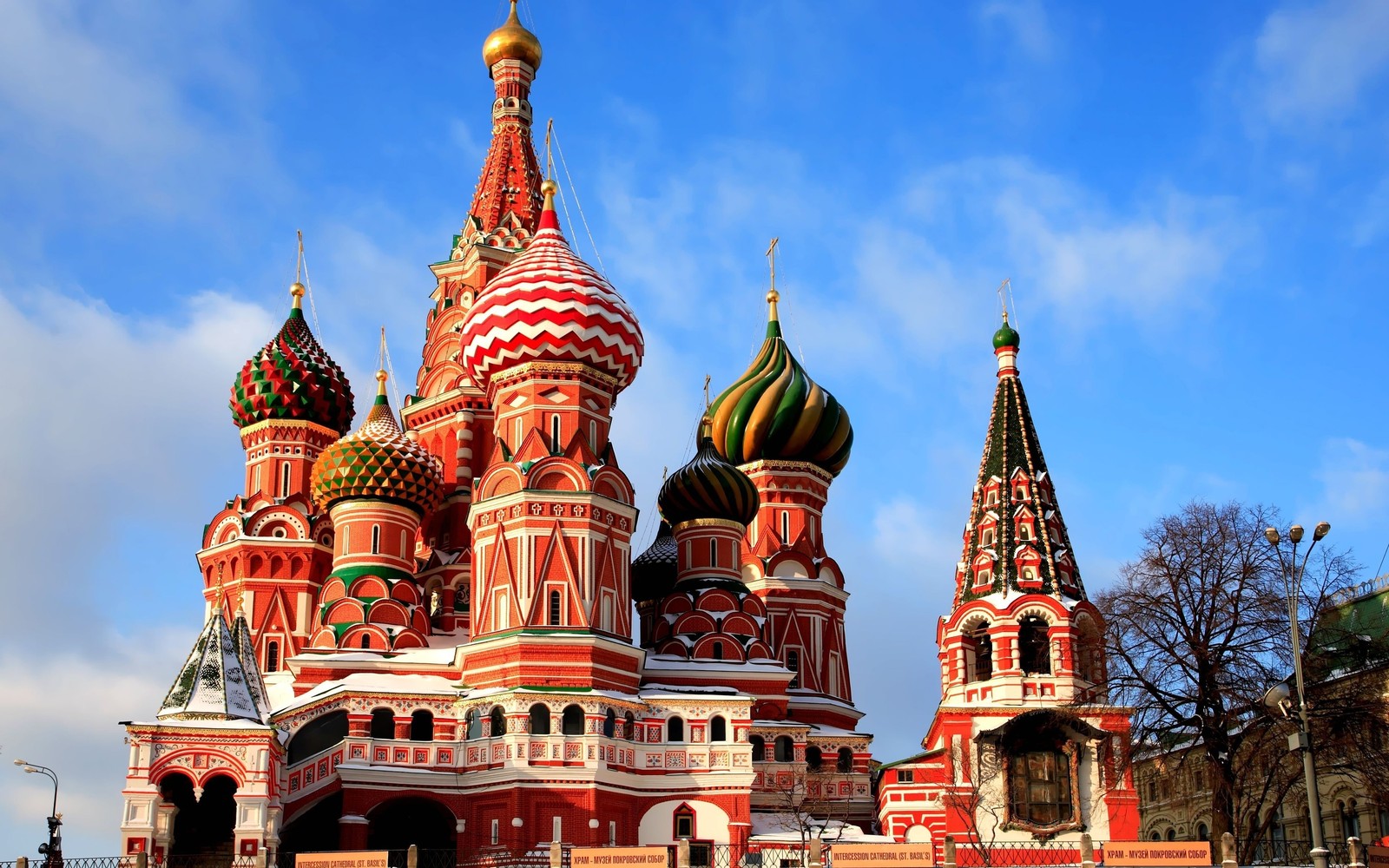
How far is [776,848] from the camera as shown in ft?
102

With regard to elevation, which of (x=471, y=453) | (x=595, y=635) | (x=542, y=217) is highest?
(x=542, y=217)

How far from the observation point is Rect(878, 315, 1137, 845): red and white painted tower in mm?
32469

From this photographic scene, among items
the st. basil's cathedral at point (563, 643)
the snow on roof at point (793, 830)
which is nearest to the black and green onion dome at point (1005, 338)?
the st. basil's cathedral at point (563, 643)

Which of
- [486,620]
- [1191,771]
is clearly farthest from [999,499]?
[1191,771]

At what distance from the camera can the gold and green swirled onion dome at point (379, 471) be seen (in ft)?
125

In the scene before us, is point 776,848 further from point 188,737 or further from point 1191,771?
point 1191,771

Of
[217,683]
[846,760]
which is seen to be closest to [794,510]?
[846,760]

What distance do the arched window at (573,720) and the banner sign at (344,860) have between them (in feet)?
28.2

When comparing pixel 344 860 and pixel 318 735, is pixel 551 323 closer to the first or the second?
pixel 318 735

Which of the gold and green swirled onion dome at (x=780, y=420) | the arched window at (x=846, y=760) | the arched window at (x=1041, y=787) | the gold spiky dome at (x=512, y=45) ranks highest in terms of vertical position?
the gold spiky dome at (x=512, y=45)

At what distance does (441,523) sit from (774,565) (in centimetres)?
842

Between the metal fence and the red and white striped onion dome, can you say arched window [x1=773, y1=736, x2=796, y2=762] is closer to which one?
the red and white striped onion dome

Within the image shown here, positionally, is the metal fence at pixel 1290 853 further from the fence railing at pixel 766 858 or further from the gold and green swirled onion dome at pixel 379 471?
the gold and green swirled onion dome at pixel 379 471

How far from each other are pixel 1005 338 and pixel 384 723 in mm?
16179
